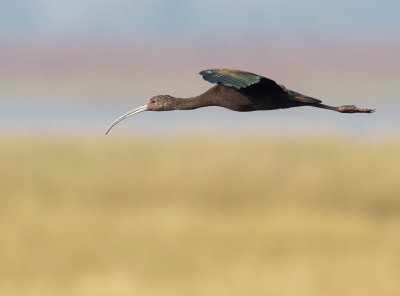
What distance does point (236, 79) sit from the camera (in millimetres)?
19422

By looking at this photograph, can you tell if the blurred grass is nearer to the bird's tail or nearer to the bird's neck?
the bird's neck

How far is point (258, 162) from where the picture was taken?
299ft

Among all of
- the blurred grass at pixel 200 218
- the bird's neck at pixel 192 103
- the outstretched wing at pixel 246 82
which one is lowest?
the blurred grass at pixel 200 218

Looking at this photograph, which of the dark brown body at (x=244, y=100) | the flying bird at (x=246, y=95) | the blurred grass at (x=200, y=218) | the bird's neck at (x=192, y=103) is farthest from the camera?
the blurred grass at (x=200, y=218)

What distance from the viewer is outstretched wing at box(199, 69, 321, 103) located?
1928 cm

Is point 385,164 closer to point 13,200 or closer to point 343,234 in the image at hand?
point 343,234

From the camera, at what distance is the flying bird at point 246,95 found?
19469mm

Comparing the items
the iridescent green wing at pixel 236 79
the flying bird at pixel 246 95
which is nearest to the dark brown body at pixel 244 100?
the flying bird at pixel 246 95

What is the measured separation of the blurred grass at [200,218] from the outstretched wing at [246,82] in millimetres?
32577

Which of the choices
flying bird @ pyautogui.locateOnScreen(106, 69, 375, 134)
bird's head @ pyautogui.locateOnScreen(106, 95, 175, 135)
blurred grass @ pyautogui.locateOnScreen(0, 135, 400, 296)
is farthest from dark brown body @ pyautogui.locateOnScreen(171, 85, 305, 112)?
blurred grass @ pyautogui.locateOnScreen(0, 135, 400, 296)

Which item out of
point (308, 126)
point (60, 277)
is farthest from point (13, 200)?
point (308, 126)

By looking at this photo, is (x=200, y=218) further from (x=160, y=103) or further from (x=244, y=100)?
(x=244, y=100)

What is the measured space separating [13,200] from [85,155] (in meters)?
18.3

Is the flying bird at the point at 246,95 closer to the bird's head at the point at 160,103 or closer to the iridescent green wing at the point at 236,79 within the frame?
the iridescent green wing at the point at 236,79
